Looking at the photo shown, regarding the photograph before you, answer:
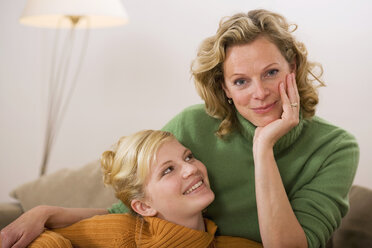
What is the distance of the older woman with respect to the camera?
1412 mm

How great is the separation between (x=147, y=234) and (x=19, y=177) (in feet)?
6.20

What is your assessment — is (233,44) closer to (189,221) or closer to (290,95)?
(290,95)

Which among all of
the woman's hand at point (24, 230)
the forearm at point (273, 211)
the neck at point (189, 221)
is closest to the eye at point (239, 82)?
the forearm at point (273, 211)

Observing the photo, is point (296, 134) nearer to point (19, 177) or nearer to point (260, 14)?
point (260, 14)

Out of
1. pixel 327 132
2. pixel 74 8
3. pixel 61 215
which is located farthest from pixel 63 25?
pixel 327 132

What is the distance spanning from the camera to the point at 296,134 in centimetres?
154

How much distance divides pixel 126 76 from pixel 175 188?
63.8 inches

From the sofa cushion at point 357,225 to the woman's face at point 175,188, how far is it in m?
0.74

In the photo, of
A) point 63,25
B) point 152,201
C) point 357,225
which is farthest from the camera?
point 63,25

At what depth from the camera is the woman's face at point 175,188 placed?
1412mm

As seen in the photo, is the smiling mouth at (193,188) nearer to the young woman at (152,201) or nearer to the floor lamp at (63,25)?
the young woman at (152,201)

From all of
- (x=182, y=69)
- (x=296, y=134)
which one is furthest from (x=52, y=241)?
(x=182, y=69)

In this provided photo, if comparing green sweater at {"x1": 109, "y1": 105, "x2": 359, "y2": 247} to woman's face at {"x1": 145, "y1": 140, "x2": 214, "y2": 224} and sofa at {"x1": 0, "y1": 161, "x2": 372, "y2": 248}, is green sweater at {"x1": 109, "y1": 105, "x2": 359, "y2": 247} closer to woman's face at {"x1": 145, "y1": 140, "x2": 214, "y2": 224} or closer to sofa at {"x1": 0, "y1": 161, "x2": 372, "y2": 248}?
woman's face at {"x1": 145, "y1": 140, "x2": 214, "y2": 224}

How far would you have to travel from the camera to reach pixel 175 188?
1.41 meters
